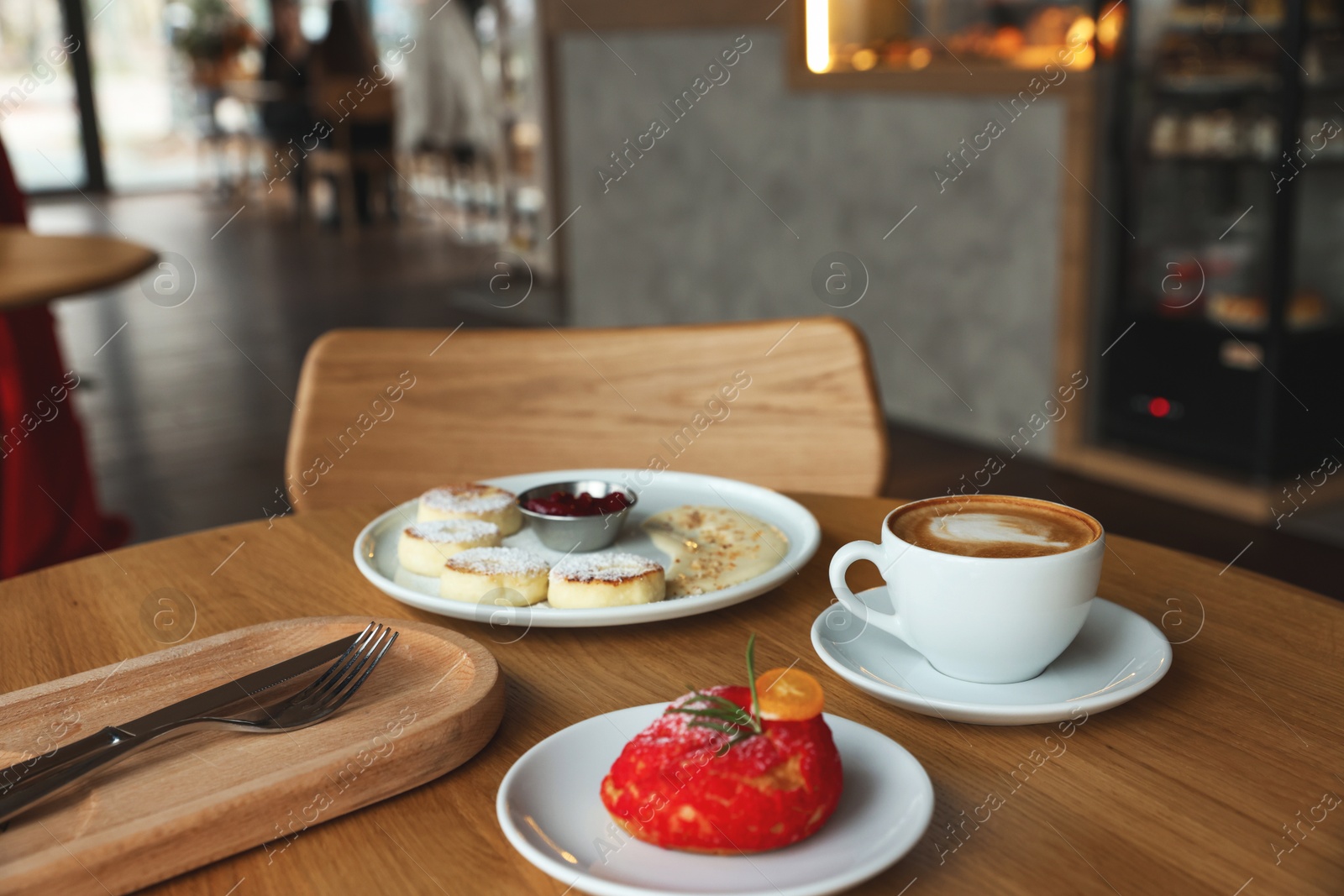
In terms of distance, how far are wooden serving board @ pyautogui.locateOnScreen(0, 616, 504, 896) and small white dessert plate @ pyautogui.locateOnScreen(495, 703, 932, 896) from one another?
2.5 inches

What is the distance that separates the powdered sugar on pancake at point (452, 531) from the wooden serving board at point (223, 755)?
12cm

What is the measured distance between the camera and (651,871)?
0.48 meters

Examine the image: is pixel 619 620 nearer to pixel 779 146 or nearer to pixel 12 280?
pixel 12 280

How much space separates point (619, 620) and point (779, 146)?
3573 millimetres

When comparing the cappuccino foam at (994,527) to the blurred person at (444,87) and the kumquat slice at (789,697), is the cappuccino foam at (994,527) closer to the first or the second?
the kumquat slice at (789,697)

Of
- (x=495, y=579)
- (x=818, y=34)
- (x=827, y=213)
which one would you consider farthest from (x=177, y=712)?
(x=818, y=34)

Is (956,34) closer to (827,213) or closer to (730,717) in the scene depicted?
(827,213)

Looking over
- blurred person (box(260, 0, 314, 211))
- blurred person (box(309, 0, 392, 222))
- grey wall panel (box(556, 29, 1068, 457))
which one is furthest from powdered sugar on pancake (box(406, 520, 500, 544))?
blurred person (box(260, 0, 314, 211))

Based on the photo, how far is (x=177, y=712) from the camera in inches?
22.9

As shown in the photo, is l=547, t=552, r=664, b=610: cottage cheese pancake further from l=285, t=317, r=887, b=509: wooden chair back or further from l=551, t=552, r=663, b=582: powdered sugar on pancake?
l=285, t=317, r=887, b=509: wooden chair back

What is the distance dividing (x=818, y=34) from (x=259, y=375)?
8.35ft

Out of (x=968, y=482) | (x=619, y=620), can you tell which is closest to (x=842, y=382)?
(x=619, y=620)

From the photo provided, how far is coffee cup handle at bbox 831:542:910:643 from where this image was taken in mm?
660

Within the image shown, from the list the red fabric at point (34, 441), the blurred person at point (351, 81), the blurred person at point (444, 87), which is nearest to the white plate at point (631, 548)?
the red fabric at point (34, 441)
